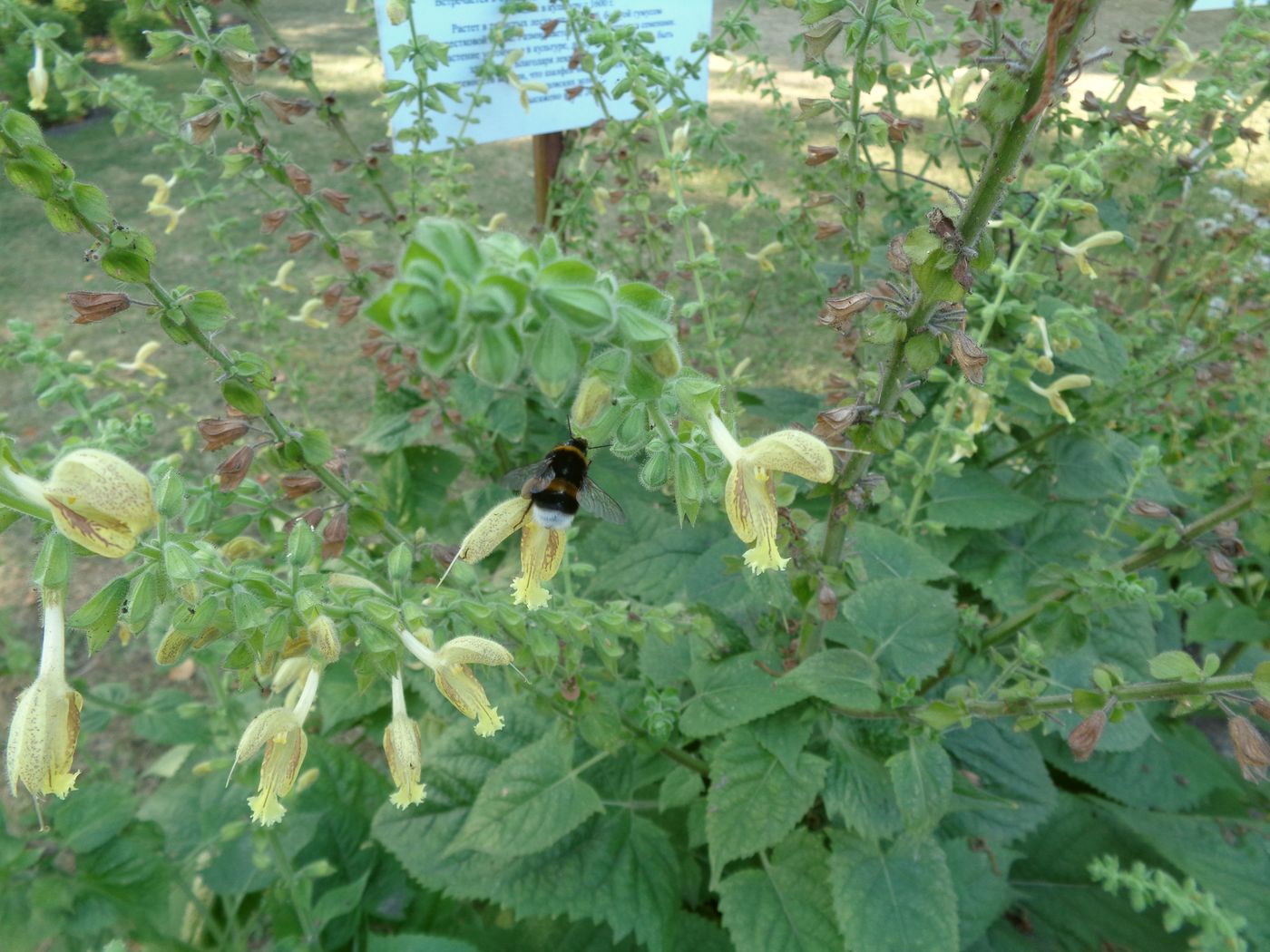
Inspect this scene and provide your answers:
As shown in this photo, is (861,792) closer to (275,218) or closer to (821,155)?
(821,155)

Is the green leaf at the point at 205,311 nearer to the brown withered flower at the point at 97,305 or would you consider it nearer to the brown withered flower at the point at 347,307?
the brown withered flower at the point at 97,305

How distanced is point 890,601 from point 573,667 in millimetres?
722

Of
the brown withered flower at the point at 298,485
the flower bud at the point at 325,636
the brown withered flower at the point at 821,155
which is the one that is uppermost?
the brown withered flower at the point at 821,155

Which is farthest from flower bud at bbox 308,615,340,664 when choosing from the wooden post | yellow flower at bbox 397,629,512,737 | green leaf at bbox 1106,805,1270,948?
the wooden post

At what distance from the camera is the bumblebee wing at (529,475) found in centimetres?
118

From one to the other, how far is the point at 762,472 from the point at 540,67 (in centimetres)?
201

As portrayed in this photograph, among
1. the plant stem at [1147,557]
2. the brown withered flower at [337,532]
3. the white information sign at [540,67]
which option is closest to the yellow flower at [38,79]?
the white information sign at [540,67]

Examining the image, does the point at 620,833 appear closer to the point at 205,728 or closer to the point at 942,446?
the point at 205,728

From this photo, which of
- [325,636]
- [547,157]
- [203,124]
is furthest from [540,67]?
[325,636]

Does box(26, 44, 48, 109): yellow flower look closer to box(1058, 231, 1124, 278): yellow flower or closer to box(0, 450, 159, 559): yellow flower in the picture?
box(0, 450, 159, 559): yellow flower

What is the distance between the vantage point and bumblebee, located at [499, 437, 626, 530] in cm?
113

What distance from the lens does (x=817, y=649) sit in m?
1.63

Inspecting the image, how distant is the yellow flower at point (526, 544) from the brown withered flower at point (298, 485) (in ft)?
1.20

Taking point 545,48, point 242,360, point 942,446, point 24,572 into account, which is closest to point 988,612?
point 942,446
